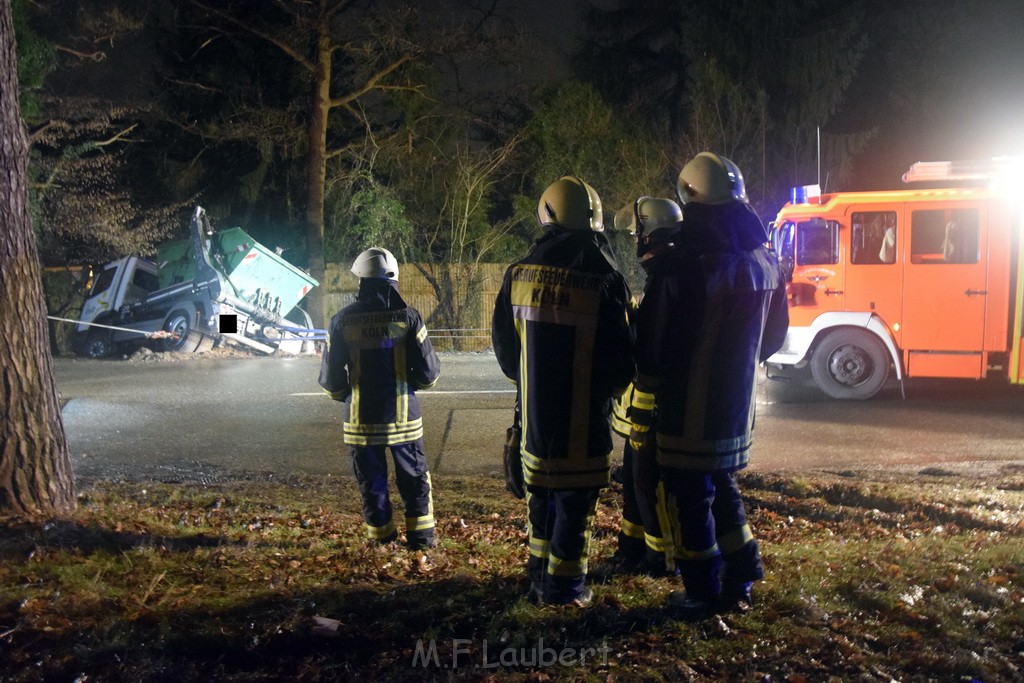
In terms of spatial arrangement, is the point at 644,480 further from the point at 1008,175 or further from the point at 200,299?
the point at 200,299

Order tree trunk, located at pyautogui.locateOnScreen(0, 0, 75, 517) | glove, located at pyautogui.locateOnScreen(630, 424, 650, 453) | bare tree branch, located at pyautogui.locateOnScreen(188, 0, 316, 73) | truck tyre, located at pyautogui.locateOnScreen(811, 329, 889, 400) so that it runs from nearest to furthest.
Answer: glove, located at pyautogui.locateOnScreen(630, 424, 650, 453) → tree trunk, located at pyautogui.locateOnScreen(0, 0, 75, 517) → truck tyre, located at pyautogui.locateOnScreen(811, 329, 889, 400) → bare tree branch, located at pyautogui.locateOnScreen(188, 0, 316, 73)

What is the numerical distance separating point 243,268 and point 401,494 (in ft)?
44.5

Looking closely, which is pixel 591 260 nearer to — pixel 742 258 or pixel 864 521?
pixel 742 258

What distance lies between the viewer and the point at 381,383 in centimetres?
478

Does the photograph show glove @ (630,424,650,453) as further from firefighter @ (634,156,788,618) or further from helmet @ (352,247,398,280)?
helmet @ (352,247,398,280)

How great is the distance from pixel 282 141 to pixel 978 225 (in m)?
17.3

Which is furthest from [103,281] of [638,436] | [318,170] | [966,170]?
[638,436]

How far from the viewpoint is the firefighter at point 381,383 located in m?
4.75

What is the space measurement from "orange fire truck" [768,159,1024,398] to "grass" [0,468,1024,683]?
584cm

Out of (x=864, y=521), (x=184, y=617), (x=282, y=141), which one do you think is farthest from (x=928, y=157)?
(x=184, y=617)

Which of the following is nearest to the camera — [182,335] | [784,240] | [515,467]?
[515,467]

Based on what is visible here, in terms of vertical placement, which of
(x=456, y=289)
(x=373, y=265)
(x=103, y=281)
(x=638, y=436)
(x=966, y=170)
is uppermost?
(x=966, y=170)

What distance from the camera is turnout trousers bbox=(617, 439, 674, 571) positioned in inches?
158

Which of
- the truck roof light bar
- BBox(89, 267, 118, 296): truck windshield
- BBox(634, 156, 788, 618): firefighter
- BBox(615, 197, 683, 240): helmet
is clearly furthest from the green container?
BBox(634, 156, 788, 618): firefighter
